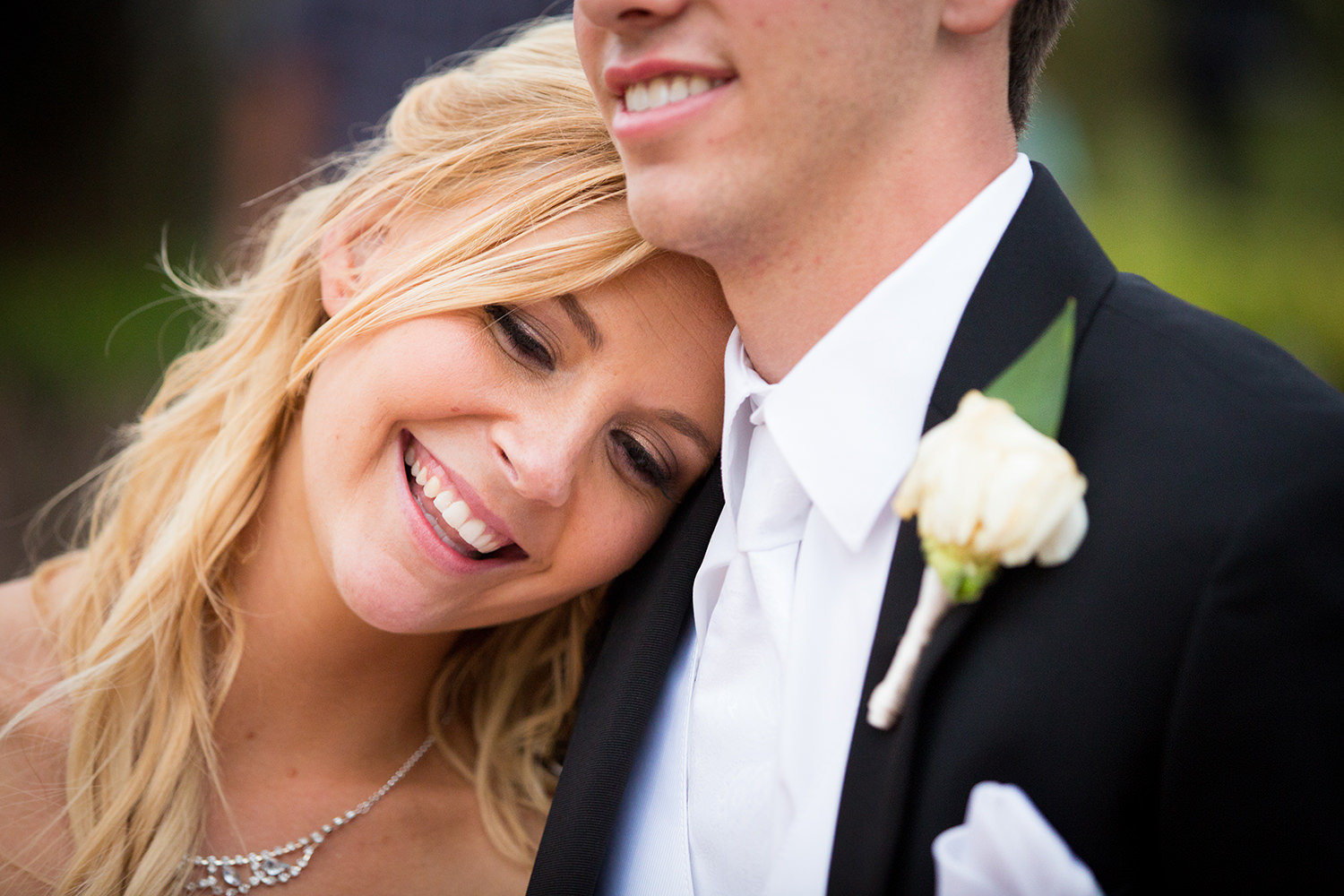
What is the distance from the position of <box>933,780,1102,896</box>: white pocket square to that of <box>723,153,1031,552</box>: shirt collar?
0.43m

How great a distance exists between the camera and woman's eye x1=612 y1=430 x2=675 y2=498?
1.92 metres

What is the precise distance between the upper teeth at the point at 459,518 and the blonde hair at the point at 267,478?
0.33m

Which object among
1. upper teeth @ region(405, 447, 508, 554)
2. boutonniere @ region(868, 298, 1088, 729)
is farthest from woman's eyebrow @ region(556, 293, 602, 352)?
boutonniere @ region(868, 298, 1088, 729)

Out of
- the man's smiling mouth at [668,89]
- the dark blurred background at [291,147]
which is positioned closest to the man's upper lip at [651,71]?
the man's smiling mouth at [668,89]

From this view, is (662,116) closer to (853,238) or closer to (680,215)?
(680,215)

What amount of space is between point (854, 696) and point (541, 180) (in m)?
1.20

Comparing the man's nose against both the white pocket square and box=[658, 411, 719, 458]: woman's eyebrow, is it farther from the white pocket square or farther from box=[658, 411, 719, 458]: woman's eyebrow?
the white pocket square

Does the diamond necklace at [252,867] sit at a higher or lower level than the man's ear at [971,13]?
lower

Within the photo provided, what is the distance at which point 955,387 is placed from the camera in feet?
4.49

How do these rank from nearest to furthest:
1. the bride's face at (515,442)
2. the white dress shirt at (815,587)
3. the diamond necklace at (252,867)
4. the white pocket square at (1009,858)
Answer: the white pocket square at (1009,858) → the white dress shirt at (815,587) → the bride's face at (515,442) → the diamond necklace at (252,867)

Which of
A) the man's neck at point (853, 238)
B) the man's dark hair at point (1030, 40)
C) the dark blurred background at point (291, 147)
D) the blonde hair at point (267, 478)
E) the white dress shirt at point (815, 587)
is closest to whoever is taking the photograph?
the white dress shirt at point (815, 587)

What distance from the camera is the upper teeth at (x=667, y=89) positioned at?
1.49m

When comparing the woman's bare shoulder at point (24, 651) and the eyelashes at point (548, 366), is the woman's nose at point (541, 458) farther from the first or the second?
the woman's bare shoulder at point (24, 651)

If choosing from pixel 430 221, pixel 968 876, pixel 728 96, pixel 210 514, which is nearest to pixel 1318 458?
pixel 968 876
